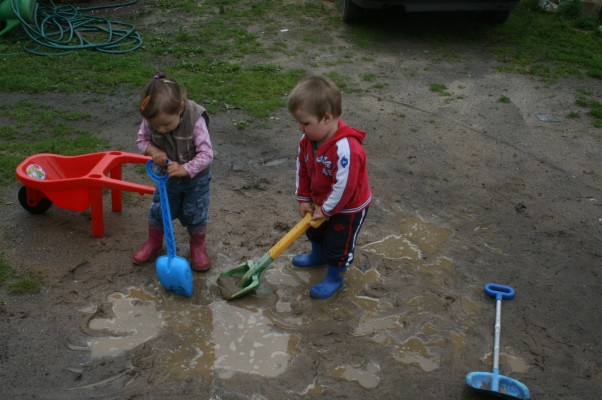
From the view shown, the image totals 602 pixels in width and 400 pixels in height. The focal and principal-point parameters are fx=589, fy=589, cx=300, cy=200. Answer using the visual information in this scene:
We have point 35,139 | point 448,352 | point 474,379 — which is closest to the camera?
point 474,379

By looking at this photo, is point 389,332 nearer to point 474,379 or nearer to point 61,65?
point 474,379

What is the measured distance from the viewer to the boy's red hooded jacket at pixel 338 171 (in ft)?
8.67

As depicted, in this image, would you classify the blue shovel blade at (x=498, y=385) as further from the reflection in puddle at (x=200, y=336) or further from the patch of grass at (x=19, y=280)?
the patch of grass at (x=19, y=280)

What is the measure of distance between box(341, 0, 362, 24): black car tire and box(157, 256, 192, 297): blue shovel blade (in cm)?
541

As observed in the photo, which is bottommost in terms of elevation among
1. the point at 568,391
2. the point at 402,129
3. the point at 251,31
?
the point at 568,391

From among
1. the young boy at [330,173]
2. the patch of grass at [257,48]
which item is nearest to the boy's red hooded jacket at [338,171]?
the young boy at [330,173]

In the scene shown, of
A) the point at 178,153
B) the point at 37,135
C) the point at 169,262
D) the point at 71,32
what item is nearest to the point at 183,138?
the point at 178,153

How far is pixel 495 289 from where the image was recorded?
311 cm

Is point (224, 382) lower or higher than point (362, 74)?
lower

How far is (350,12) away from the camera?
7.52 meters

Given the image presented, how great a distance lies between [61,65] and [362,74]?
303 cm

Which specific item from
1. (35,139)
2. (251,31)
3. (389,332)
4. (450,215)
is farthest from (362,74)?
(389,332)

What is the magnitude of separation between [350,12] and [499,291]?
530 centimetres

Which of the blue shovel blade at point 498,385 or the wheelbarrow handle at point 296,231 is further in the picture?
the wheelbarrow handle at point 296,231
